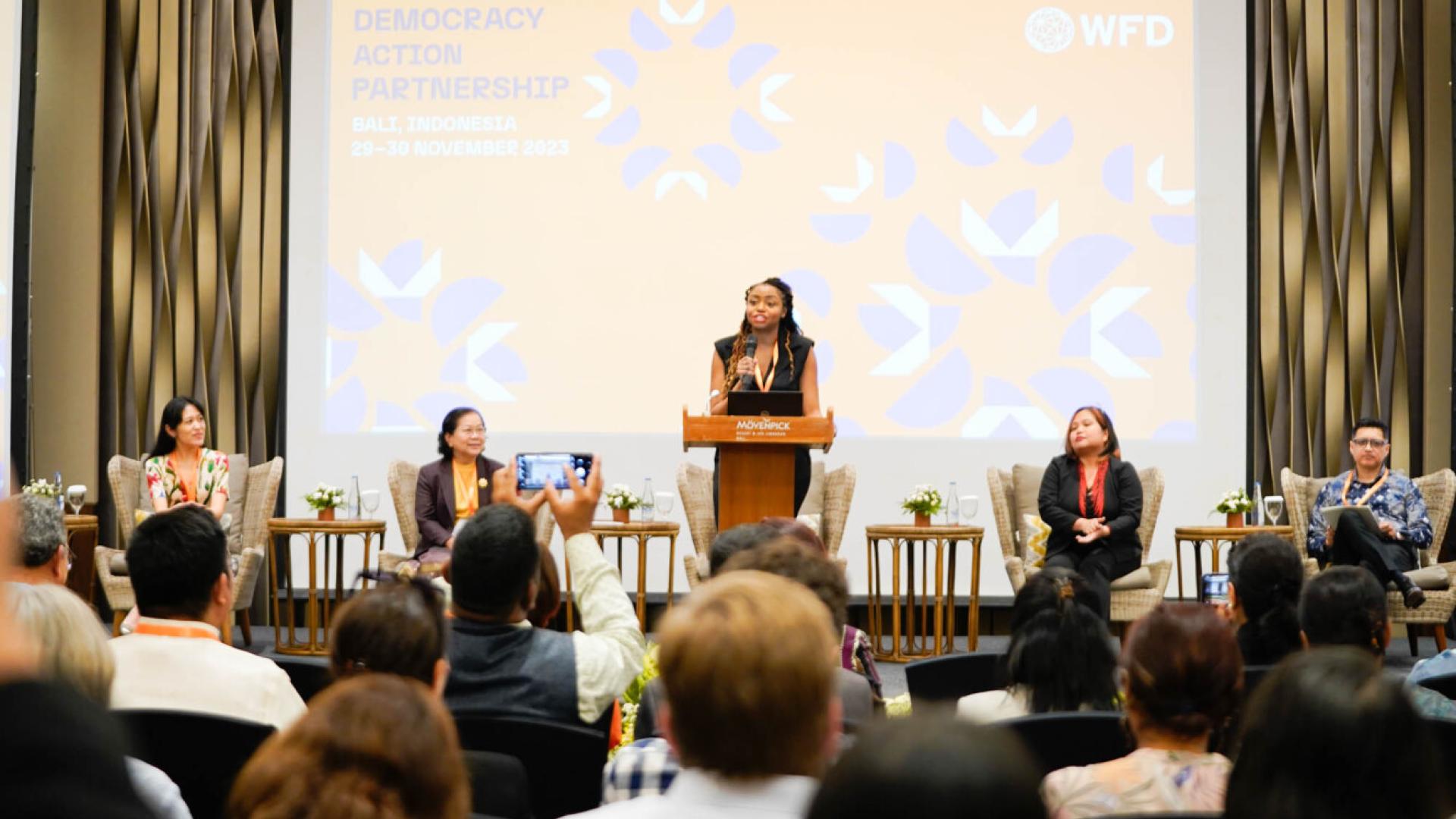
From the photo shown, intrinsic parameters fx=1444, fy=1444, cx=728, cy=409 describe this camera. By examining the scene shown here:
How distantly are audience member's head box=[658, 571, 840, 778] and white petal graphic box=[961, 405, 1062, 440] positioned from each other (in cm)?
627

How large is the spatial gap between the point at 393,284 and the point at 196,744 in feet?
19.2

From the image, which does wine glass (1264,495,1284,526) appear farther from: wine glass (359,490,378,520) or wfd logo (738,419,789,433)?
wine glass (359,490,378,520)

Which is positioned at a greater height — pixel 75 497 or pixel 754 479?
pixel 754 479

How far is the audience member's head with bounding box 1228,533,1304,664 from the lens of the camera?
10.5ft

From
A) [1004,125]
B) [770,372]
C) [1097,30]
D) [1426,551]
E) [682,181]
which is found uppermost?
[1097,30]

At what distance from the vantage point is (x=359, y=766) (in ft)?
3.55

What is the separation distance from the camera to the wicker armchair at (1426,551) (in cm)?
634

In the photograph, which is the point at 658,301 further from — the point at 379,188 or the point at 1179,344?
the point at 1179,344

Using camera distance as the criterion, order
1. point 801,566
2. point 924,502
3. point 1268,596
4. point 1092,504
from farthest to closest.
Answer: point 924,502
point 1092,504
point 1268,596
point 801,566

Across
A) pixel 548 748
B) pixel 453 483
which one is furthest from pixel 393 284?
pixel 548 748

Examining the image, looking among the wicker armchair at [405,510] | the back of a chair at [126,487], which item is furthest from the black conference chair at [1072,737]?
the back of a chair at [126,487]

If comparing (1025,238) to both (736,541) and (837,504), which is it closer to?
(837,504)

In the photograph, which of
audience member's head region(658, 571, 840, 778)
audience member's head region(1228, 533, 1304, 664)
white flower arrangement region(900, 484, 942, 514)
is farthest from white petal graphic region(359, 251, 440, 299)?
audience member's head region(658, 571, 840, 778)

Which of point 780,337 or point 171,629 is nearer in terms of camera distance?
point 171,629
